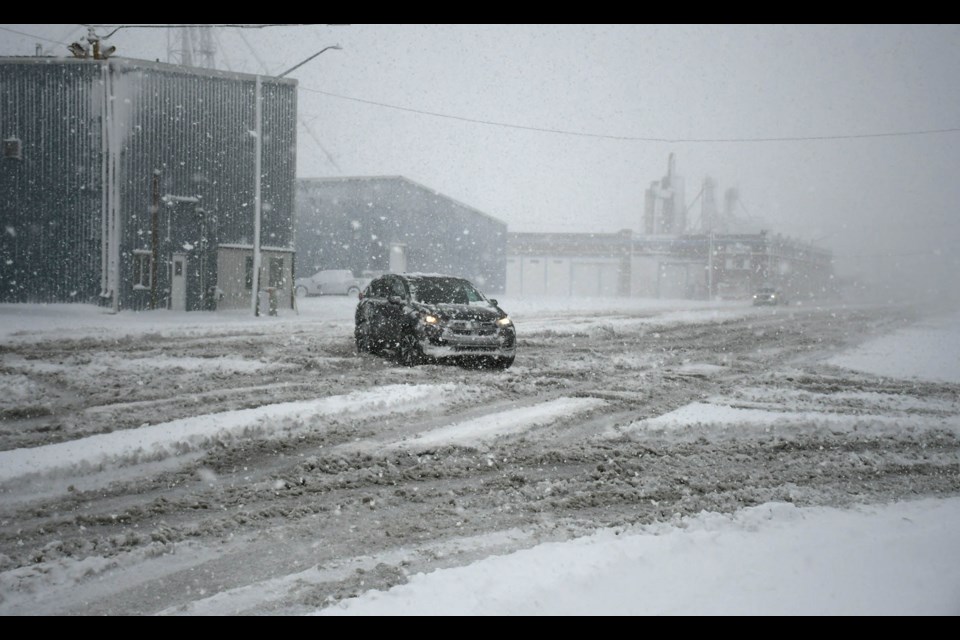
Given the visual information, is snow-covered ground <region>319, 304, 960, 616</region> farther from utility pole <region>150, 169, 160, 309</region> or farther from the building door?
the building door

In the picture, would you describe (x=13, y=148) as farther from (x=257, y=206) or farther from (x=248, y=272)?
(x=257, y=206)

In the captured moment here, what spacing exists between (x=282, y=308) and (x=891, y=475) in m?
26.6

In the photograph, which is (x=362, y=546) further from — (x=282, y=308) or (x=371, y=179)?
(x=371, y=179)

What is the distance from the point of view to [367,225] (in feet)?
153

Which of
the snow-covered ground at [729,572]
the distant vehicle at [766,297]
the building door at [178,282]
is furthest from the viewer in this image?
the distant vehicle at [766,297]

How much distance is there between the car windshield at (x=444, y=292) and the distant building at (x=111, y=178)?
1688 centimetres

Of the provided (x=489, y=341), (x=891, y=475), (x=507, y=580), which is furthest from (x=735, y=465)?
(x=489, y=341)

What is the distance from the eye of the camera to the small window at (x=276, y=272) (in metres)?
30.0

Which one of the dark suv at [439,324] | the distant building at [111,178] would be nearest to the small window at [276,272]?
the distant building at [111,178]

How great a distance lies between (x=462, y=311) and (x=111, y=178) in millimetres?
19688

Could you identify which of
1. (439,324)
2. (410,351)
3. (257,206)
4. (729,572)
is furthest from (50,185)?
(729,572)

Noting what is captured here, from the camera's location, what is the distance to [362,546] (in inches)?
179

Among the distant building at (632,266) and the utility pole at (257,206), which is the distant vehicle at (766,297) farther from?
the utility pole at (257,206)

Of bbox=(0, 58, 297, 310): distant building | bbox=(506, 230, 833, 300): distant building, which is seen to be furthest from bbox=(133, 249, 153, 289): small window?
bbox=(506, 230, 833, 300): distant building
